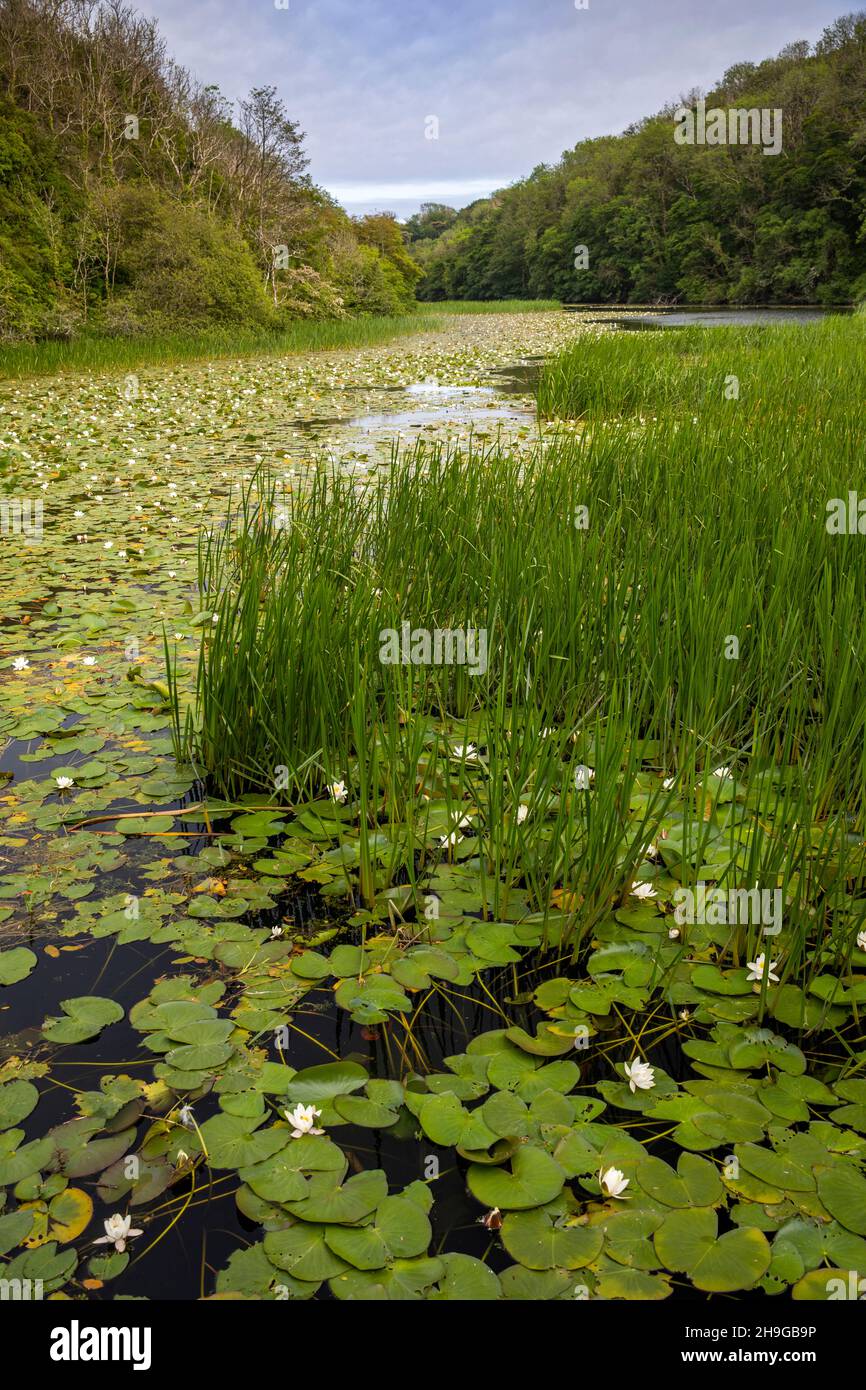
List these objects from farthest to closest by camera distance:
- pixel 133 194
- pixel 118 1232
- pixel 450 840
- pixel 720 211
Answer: pixel 720 211 < pixel 133 194 < pixel 450 840 < pixel 118 1232

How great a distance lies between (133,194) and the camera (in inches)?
701

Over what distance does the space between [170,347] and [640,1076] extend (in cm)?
1558

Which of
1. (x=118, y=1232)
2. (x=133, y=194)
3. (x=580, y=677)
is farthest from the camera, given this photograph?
(x=133, y=194)

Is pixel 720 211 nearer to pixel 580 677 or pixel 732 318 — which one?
pixel 732 318

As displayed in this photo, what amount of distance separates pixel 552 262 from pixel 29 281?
4924 cm

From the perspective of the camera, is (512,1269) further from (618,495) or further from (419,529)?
(618,495)

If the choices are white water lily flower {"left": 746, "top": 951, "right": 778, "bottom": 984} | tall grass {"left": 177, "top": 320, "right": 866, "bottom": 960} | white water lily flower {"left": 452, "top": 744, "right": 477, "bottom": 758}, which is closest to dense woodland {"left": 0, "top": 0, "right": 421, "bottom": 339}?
tall grass {"left": 177, "top": 320, "right": 866, "bottom": 960}

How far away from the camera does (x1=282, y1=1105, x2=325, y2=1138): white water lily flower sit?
141cm

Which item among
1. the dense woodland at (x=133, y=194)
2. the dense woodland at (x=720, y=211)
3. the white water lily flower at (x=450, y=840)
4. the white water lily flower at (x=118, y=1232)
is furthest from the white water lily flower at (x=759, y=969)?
the dense woodland at (x=720, y=211)

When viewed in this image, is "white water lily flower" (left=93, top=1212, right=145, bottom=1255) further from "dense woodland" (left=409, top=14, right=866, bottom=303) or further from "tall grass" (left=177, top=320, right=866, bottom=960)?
"dense woodland" (left=409, top=14, right=866, bottom=303)

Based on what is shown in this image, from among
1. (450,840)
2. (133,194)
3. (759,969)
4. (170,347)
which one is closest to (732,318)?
(133,194)

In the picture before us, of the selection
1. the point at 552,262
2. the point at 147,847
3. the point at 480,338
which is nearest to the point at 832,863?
the point at 147,847

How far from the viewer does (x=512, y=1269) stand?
4.01 ft

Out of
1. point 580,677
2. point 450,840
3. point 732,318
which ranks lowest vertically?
point 450,840
